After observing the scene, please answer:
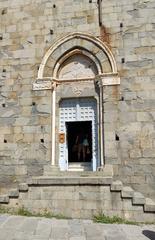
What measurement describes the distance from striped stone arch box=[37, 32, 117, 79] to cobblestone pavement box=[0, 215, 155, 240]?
4.61 metres

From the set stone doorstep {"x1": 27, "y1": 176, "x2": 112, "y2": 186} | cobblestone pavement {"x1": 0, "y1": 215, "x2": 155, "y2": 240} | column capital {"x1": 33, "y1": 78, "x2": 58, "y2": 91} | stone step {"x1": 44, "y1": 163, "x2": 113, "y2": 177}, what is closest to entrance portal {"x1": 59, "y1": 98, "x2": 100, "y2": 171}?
stone step {"x1": 44, "y1": 163, "x2": 113, "y2": 177}

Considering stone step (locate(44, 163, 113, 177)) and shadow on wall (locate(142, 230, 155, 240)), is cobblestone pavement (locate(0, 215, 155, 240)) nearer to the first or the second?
shadow on wall (locate(142, 230, 155, 240))

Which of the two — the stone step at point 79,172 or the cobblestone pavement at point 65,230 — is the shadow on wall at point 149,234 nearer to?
the cobblestone pavement at point 65,230

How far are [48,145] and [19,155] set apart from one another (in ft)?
3.16

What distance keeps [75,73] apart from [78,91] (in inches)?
25.0

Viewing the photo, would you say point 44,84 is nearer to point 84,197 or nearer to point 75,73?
point 75,73

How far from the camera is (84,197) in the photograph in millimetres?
8078

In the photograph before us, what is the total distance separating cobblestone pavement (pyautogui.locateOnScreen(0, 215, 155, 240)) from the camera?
6.38 meters

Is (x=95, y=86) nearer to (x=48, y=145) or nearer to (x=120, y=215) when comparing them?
(x=48, y=145)

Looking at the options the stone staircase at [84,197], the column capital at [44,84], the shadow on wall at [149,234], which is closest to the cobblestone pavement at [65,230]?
Answer: the shadow on wall at [149,234]

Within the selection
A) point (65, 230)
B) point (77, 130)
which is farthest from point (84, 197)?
point (77, 130)

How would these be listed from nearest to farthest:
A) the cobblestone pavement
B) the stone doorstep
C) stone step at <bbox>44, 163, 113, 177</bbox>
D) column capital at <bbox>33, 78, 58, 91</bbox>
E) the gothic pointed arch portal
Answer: the cobblestone pavement
the stone doorstep
stone step at <bbox>44, 163, 113, 177</bbox>
the gothic pointed arch portal
column capital at <bbox>33, 78, 58, 91</bbox>

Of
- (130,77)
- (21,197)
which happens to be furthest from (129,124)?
(21,197)

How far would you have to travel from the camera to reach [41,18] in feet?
35.5
